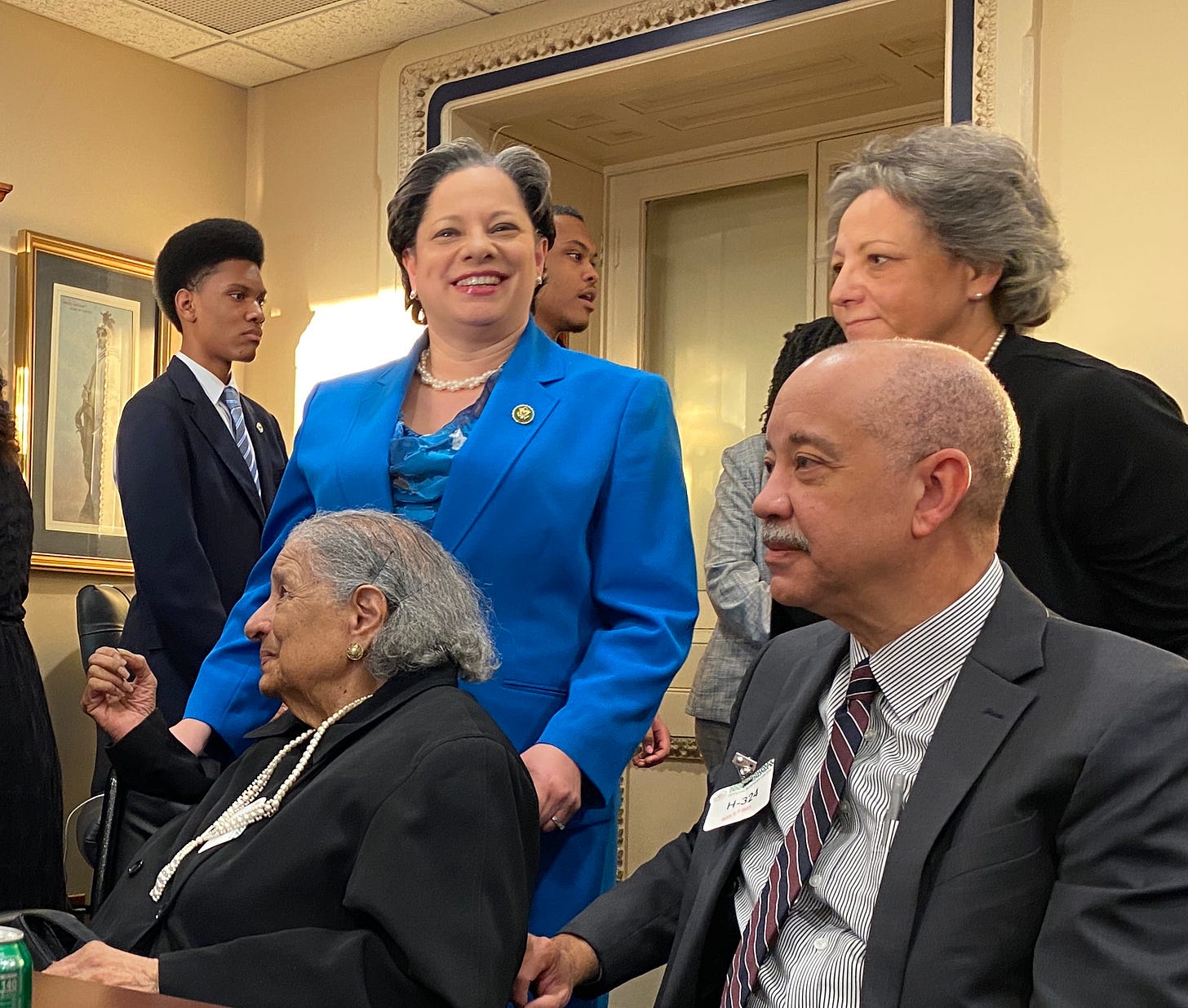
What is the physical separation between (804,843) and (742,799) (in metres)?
0.13

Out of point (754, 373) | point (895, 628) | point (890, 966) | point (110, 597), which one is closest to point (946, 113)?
point (754, 373)

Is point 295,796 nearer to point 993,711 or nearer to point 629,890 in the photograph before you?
point 629,890

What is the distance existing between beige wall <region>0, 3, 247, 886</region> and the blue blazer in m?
3.23

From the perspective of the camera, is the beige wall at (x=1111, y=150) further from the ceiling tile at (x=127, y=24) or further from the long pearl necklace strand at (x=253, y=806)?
the ceiling tile at (x=127, y=24)

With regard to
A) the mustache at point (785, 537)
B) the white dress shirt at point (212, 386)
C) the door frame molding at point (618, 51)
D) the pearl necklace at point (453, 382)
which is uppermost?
the door frame molding at point (618, 51)

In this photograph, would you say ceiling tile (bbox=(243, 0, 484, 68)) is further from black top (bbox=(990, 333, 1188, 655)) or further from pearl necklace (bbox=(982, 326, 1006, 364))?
black top (bbox=(990, 333, 1188, 655))

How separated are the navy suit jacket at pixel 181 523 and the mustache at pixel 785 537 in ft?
6.89

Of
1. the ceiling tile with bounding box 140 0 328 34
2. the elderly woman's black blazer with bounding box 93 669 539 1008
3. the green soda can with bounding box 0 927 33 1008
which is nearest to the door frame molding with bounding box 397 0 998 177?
the ceiling tile with bounding box 140 0 328 34

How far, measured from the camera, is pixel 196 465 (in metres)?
3.65

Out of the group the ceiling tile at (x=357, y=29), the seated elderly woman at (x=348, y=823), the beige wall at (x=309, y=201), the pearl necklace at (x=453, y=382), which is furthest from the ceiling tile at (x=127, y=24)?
the seated elderly woman at (x=348, y=823)

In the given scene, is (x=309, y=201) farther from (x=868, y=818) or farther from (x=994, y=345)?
(x=868, y=818)

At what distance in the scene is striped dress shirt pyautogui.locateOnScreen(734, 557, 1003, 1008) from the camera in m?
1.47

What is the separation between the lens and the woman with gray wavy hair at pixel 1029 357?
1.84 m

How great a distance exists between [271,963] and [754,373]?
4.22 metres
